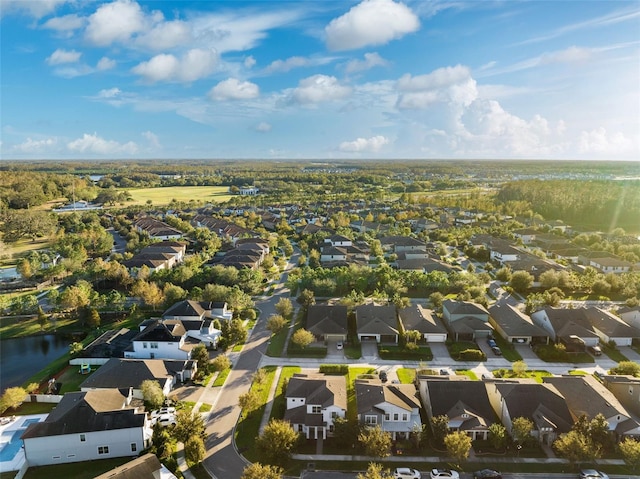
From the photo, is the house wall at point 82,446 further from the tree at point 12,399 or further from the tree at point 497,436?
the tree at point 497,436

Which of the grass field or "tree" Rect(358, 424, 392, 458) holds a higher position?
the grass field

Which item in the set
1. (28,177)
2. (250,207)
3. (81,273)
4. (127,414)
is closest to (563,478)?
(127,414)

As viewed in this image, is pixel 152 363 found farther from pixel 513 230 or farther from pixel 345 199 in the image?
pixel 345 199

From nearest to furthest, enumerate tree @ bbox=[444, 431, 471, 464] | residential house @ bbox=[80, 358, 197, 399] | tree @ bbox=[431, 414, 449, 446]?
tree @ bbox=[444, 431, 471, 464] → tree @ bbox=[431, 414, 449, 446] → residential house @ bbox=[80, 358, 197, 399]

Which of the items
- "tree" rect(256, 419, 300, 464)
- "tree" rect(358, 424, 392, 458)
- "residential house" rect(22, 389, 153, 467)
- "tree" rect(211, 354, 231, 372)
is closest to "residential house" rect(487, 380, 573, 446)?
"tree" rect(358, 424, 392, 458)

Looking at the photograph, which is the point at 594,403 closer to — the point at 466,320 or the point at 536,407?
the point at 536,407

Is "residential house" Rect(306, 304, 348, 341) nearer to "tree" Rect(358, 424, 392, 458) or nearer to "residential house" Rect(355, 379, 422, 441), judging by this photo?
"residential house" Rect(355, 379, 422, 441)
